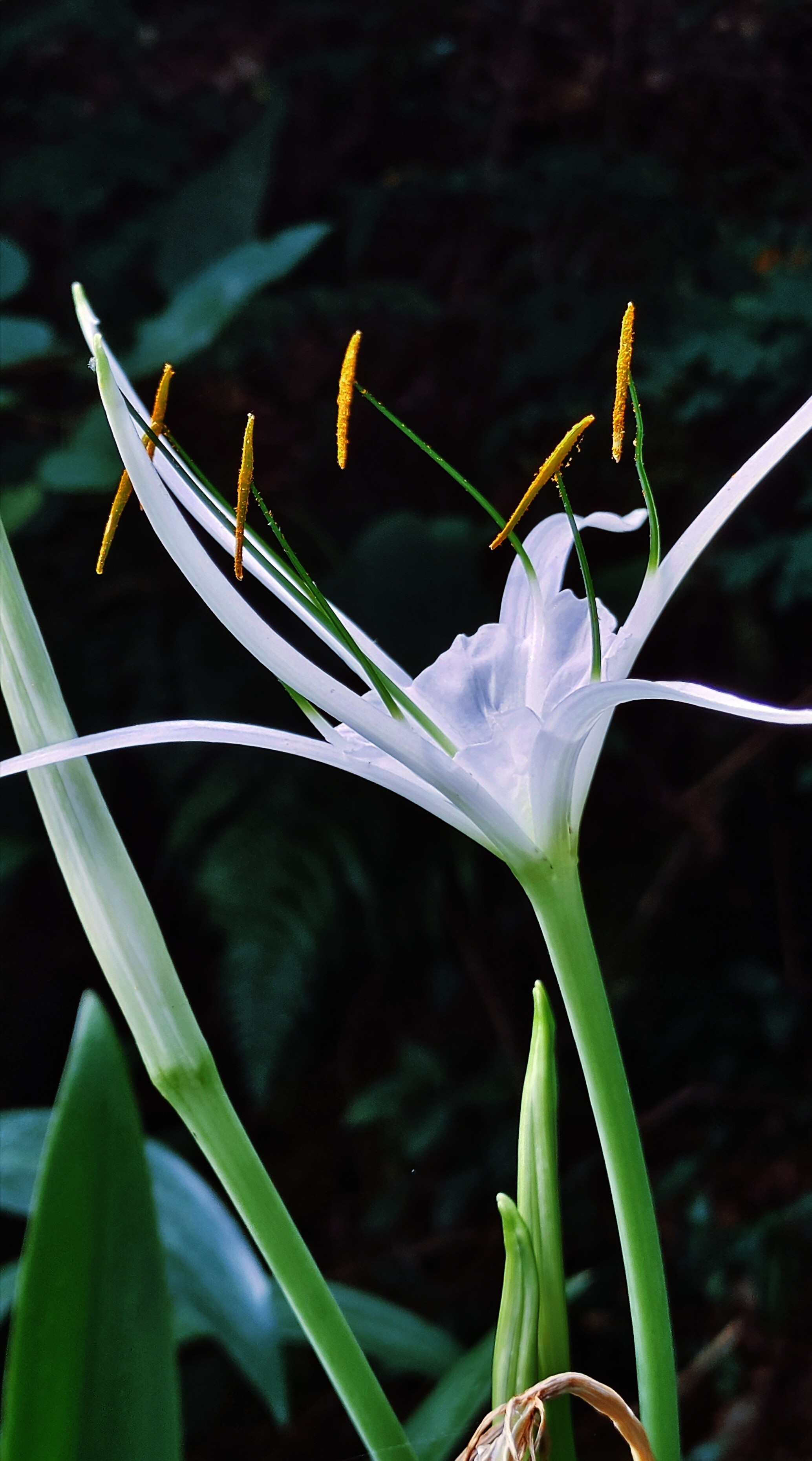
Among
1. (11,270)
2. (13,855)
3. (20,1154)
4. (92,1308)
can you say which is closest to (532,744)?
(92,1308)

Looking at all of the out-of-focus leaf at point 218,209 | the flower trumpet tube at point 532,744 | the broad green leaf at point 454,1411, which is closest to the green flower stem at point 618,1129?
the flower trumpet tube at point 532,744

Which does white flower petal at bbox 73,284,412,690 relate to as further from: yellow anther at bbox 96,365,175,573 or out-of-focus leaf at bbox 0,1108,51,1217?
out-of-focus leaf at bbox 0,1108,51,1217

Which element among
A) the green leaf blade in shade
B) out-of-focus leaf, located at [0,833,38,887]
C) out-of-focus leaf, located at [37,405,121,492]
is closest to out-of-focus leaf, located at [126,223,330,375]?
out-of-focus leaf, located at [37,405,121,492]

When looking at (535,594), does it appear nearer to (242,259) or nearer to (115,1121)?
(115,1121)

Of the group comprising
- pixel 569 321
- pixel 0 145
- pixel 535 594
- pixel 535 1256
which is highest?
pixel 0 145

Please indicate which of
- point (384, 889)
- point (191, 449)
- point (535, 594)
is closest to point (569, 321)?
point (191, 449)

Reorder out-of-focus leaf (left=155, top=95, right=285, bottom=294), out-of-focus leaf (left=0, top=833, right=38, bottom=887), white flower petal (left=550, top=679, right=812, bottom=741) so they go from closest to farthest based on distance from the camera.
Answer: white flower petal (left=550, top=679, right=812, bottom=741)
out-of-focus leaf (left=0, top=833, right=38, bottom=887)
out-of-focus leaf (left=155, top=95, right=285, bottom=294)

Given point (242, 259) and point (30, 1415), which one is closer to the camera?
point (30, 1415)

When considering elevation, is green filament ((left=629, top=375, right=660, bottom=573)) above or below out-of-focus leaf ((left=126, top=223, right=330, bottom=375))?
below

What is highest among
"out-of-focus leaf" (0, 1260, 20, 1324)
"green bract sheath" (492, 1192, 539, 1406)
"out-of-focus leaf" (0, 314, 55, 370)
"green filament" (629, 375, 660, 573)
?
"out-of-focus leaf" (0, 314, 55, 370)
